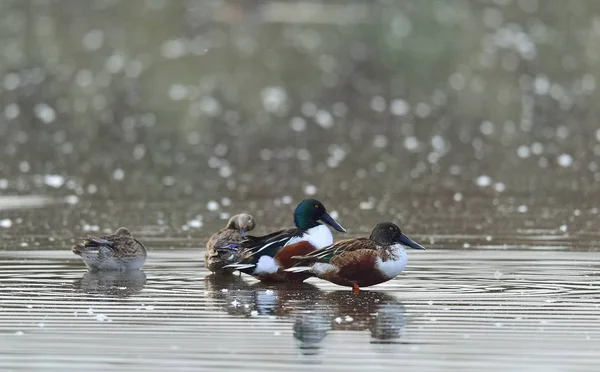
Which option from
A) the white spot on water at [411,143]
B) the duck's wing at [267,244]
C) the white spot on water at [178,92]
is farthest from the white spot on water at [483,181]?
the white spot on water at [178,92]

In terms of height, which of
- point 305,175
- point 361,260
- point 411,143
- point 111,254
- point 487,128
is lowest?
point 361,260

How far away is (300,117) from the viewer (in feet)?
88.7

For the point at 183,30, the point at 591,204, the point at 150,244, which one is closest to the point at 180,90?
the point at 183,30

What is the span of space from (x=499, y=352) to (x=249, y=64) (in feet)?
90.2

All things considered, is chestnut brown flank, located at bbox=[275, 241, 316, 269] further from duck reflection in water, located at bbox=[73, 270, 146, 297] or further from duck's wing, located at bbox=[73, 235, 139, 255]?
duck's wing, located at bbox=[73, 235, 139, 255]

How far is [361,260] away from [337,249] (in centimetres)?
Result: 25

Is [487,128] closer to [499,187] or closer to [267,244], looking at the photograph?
[499,187]

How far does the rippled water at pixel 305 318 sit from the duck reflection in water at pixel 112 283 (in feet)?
0.05

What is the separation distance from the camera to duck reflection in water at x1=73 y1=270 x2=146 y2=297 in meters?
10.9

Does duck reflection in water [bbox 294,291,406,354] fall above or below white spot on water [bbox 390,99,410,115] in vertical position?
below

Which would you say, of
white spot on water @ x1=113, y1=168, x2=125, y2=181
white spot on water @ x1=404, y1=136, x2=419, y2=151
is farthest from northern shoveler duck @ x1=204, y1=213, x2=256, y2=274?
white spot on water @ x1=404, y1=136, x2=419, y2=151

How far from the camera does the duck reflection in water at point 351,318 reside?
355 inches

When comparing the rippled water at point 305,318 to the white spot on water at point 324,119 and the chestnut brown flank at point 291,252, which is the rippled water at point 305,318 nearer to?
the chestnut brown flank at point 291,252

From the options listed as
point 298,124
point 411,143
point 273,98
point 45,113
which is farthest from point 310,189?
point 273,98
